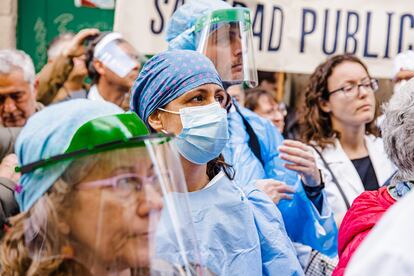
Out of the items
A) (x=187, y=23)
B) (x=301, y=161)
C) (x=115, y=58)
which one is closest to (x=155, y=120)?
(x=301, y=161)

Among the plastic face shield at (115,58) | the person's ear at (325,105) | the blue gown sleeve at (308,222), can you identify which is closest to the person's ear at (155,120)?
the blue gown sleeve at (308,222)

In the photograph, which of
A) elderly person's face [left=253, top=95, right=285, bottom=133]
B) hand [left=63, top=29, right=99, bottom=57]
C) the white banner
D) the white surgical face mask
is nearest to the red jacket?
the white surgical face mask

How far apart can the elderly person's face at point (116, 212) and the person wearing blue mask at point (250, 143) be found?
1900 mm

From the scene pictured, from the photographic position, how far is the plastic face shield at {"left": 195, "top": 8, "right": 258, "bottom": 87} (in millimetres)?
3977

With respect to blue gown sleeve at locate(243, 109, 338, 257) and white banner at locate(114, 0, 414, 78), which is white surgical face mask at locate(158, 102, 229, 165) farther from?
white banner at locate(114, 0, 414, 78)

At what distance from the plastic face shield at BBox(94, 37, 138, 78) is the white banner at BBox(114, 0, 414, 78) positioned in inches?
31.7

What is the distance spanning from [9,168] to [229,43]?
122 centimetres

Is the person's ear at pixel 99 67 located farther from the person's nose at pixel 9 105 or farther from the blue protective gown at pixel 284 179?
the blue protective gown at pixel 284 179

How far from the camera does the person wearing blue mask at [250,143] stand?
12.6 ft

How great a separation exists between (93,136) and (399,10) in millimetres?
4238

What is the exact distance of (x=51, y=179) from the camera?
6.29 ft

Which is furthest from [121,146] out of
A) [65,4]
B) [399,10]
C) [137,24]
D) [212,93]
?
[65,4]

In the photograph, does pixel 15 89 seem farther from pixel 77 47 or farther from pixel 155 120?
pixel 155 120

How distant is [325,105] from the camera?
16.1 feet
